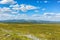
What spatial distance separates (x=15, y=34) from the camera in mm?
1977

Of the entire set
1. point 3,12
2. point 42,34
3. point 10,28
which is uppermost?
point 3,12

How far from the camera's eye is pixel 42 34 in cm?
193

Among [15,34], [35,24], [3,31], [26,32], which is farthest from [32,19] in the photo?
[3,31]

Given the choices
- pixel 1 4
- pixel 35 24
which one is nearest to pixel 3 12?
pixel 1 4

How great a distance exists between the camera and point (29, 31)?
1.97 metres

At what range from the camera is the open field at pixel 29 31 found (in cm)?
193

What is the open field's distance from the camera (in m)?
1.93

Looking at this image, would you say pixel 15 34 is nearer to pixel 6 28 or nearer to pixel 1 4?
pixel 6 28

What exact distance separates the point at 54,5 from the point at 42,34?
45cm

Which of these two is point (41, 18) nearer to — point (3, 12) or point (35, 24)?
point (35, 24)

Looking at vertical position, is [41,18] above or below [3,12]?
below

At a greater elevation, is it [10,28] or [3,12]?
[3,12]

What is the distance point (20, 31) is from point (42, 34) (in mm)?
325

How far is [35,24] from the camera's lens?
6.45ft
